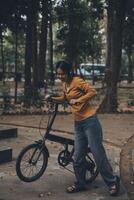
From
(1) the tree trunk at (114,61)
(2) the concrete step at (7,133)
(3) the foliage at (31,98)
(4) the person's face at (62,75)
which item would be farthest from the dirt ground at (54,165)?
(3) the foliage at (31,98)

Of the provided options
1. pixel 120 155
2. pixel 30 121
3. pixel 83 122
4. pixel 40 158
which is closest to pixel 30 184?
pixel 40 158

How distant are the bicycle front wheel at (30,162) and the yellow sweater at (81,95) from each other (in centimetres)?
80

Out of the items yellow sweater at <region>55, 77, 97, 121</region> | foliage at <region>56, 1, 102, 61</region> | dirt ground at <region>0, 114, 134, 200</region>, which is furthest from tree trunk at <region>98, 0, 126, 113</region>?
yellow sweater at <region>55, 77, 97, 121</region>

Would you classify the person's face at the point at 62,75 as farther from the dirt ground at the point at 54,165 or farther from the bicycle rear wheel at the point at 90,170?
the dirt ground at the point at 54,165

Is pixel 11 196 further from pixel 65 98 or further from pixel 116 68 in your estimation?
pixel 116 68

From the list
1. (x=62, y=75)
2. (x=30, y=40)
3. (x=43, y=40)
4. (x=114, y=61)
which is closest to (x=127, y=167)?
(x=62, y=75)

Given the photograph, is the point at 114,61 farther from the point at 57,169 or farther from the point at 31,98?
the point at 57,169

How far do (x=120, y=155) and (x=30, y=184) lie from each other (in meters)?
3.34

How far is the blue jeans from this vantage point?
7762mm

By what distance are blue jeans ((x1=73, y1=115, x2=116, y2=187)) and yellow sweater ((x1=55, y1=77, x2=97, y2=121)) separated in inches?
3.6

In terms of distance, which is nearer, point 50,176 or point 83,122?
point 83,122

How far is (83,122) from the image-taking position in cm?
780

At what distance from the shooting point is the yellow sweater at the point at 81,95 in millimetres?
7707

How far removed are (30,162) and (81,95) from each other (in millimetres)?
1257
